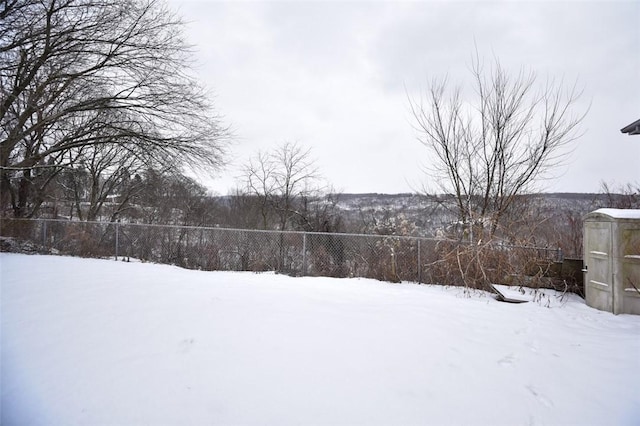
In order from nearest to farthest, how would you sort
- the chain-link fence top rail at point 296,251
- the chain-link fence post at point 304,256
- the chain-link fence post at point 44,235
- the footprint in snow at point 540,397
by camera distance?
the footprint in snow at point 540,397 → the chain-link fence top rail at point 296,251 → the chain-link fence post at point 304,256 → the chain-link fence post at point 44,235

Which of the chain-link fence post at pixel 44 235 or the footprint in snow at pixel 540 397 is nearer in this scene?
the footprint in snow at pixel 540 397

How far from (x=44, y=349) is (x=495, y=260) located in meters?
7.24

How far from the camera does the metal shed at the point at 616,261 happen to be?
14.0ft

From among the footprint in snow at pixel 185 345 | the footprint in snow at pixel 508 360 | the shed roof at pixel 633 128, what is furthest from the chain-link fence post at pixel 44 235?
the shed roof at pixel 633 128

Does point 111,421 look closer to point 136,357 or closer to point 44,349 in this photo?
point 136,357

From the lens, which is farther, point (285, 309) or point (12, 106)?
point (12, 106)

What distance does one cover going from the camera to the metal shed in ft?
14.0

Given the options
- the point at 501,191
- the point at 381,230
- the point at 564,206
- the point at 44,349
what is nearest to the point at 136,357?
the point at 44,349

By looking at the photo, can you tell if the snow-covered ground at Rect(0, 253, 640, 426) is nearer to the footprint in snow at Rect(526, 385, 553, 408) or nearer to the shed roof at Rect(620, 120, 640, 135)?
the footprint in snow at Rect(526, 385, 553, 408)

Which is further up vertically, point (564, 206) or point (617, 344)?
point (564, 206)

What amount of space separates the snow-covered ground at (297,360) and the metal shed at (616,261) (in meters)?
0.30

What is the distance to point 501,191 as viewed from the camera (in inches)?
321

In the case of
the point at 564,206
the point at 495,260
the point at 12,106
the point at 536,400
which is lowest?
the point at 536,400

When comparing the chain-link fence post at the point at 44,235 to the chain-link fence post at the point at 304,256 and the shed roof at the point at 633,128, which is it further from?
the shed roof at the point at 633,128
